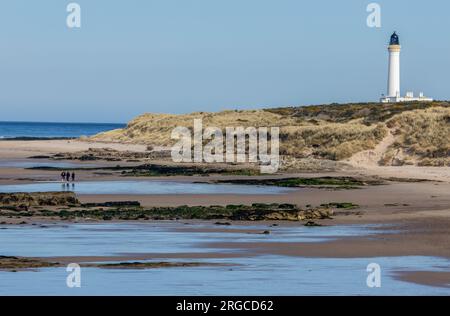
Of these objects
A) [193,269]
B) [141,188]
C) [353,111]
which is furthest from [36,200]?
[353,111]

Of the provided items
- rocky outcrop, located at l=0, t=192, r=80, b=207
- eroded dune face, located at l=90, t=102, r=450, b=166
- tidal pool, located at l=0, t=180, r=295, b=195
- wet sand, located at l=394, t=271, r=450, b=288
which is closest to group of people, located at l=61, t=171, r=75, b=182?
tidal pool, located at l=0, t=180, r=295, b=195

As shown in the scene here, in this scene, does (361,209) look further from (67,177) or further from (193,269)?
(67,177)

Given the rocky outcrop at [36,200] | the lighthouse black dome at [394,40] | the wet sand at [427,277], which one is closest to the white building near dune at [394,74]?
the lighthouse black dome at [394,40]

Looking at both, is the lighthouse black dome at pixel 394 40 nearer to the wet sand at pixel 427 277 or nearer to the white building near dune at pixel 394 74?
the white building near dune at pixel 394 74

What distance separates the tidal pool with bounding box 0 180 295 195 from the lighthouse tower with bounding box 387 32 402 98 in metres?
51.7

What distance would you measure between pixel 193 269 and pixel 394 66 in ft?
234

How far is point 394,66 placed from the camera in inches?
3361

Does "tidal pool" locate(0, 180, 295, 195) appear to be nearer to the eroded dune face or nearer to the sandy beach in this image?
the sandy beach

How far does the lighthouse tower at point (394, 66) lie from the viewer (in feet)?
281

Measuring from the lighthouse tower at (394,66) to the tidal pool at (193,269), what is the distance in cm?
6462

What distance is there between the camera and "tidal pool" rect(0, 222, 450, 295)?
14117 mm
